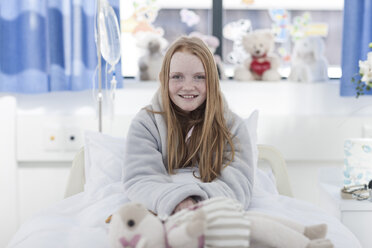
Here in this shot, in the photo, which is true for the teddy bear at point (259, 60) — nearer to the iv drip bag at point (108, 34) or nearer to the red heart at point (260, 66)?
the red heart at point (260, 66)

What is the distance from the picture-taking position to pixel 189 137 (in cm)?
151

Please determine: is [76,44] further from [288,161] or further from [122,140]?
[288,161]

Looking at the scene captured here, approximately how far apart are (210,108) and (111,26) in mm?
725

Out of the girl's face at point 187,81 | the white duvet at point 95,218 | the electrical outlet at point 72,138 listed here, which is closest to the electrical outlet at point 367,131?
the white duvet at point 95,218

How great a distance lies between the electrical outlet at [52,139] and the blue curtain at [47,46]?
8.3 inches

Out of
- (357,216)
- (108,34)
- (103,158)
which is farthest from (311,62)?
(103,158)

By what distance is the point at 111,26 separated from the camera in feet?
6.36

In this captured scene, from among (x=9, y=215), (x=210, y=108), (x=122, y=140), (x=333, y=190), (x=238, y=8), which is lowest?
(x=9, y=215)

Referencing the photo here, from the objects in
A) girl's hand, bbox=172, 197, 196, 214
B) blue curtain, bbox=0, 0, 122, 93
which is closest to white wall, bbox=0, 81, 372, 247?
blue curtain, bbox=0, 0, 122, 93

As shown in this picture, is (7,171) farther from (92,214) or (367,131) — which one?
(367,131)

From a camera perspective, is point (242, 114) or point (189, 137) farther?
point (242, 114)

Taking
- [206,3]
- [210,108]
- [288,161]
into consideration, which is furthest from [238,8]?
[210,108]

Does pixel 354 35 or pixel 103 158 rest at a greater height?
pixel 354 35

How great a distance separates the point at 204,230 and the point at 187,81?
637mm
